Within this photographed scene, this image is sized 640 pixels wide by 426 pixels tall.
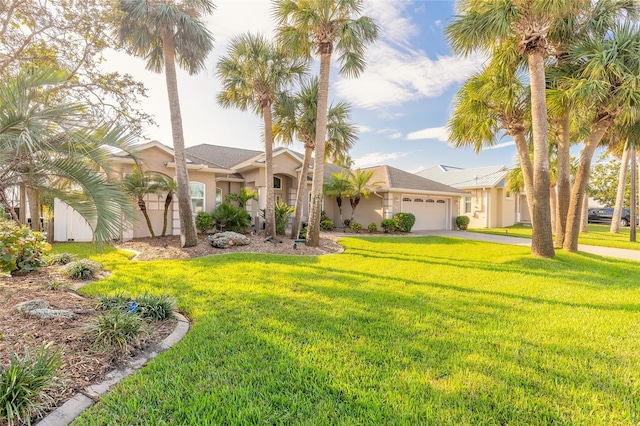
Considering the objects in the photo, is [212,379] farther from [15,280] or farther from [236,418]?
[15,280]

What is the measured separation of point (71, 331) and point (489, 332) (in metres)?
5.69

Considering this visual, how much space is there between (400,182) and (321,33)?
1157 centimetres

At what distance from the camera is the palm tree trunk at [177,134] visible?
1040 centimetres

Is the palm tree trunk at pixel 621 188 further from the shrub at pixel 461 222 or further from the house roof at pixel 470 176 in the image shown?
the shrub at pixel 461 222

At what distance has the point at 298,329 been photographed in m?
4.19

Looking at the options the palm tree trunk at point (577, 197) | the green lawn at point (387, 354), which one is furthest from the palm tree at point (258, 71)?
the palm tree trunk at point (577, 197)

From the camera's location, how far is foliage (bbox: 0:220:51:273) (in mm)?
6309

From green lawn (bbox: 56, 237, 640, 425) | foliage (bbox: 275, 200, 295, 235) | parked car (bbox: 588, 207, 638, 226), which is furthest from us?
parked car (bbox: 588, 207, 638, 226)

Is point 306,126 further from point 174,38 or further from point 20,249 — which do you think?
point 20,249

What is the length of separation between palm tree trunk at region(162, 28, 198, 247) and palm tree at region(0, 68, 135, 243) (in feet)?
19.4

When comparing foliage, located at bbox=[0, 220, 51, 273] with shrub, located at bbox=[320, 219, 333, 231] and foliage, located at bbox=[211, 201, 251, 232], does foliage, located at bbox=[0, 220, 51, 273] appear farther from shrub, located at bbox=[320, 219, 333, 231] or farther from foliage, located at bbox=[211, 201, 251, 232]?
shrub, located at bbox=[320, 219, 333, 231]

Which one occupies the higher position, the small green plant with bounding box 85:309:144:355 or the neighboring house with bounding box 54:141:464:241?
the neighboring house with bounding box 54:141:464:241

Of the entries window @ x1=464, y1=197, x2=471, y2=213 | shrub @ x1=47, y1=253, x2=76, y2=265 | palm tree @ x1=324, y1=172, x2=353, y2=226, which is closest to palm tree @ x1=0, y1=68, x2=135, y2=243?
shrub @ x1=47, y1=253, x2=76, y2=265

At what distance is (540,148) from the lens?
941 centimetres
